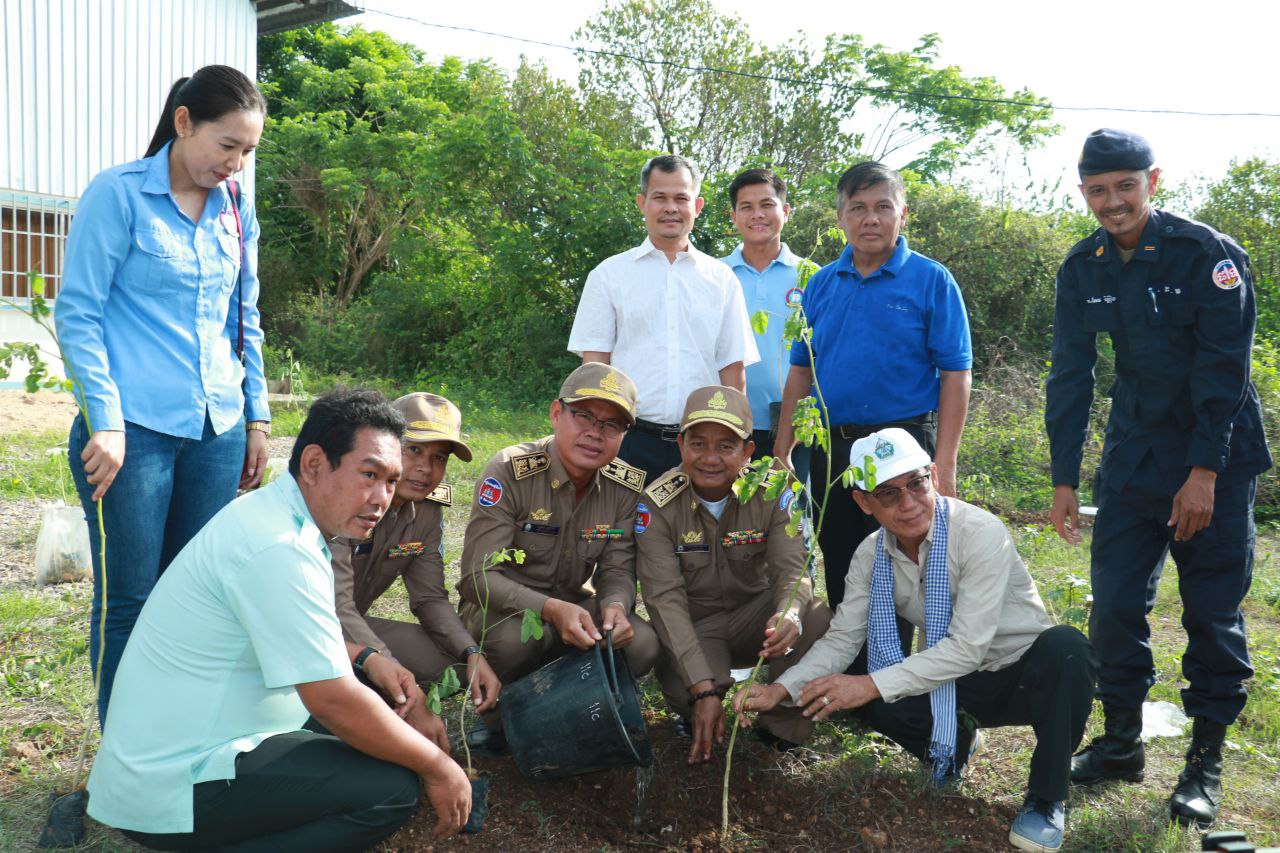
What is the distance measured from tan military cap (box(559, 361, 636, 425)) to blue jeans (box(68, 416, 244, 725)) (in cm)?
114

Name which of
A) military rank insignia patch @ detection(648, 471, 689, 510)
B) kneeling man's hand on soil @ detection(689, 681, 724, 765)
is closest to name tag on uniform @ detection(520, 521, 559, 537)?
military rank insignia patch @ detection(648, 471, 689, 510)

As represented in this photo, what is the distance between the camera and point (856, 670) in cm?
368

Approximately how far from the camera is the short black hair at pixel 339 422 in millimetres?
2324

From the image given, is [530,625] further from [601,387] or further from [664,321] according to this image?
[664,321]

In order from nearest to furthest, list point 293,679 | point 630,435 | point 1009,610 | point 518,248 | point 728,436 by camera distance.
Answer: point 293,679 < point 1009,610 < point 728,436 < point 630,435 < point 518,248

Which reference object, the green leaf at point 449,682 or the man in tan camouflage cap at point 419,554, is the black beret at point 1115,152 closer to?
the man in tan camouflage cap at point 419,554

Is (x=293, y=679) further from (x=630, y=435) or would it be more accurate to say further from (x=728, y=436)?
(x=630, y=435)

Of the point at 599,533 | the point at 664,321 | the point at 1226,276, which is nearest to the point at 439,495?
the point at 599,533

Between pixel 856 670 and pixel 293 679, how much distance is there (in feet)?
7.24

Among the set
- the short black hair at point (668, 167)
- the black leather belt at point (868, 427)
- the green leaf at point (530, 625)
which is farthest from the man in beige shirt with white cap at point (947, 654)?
the short black hair at point (668, 167)

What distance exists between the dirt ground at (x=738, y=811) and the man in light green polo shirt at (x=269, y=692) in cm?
56

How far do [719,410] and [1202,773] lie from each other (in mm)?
1944

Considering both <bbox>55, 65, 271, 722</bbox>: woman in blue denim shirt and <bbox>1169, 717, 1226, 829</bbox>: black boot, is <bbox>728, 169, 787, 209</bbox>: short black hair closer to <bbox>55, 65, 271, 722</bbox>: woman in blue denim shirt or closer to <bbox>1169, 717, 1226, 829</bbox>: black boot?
<bbox>55, 65, 271, 722</bbox>: woman in blue denim shirt

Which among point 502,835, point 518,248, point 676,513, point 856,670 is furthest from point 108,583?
point 518,248
